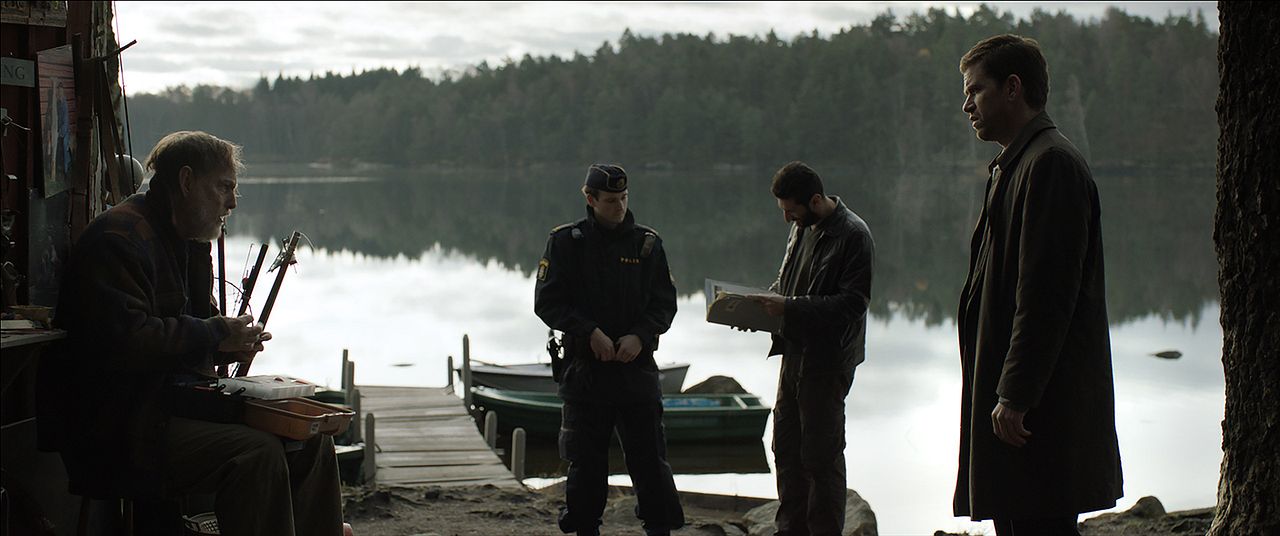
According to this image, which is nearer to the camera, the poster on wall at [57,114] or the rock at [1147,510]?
the poster on wall at [57,114]

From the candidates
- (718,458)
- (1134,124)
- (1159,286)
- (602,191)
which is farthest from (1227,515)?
(1134,124)

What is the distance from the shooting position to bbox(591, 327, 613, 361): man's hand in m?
4.71

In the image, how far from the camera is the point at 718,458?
14.4 meters

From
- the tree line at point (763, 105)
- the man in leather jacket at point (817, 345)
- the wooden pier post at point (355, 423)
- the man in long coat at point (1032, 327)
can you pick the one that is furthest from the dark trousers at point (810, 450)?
the tree line at point (763, 105)

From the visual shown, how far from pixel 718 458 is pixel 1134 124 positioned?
59547 mm

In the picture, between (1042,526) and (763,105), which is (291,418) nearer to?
(1042,526)

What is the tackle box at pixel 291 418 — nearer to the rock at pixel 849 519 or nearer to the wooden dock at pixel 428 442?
the rock at pixel 849 519

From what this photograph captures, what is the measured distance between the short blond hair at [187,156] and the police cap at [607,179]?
164 centimetres

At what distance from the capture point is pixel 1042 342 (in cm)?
284

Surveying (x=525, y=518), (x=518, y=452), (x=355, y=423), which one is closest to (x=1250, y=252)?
(x=525, y=518)

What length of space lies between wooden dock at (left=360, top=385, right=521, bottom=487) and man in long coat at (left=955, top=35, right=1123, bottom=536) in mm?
5635

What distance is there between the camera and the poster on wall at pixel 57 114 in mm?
3660

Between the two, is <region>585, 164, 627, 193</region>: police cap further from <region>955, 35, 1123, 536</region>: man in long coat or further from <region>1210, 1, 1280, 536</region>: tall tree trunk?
<region>1210, 1, 1280, 536</region>: tall tree trunk

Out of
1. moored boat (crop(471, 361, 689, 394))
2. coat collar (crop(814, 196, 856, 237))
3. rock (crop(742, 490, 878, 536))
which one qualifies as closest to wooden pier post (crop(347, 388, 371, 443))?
moored boat (crop(471, 361, 689, 394))
